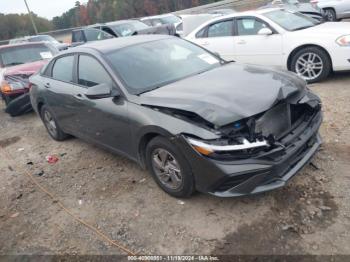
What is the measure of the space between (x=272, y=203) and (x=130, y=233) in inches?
56.7

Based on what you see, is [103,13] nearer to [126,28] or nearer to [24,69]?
[126,28]

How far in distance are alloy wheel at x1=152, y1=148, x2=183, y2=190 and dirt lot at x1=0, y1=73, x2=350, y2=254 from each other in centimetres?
21

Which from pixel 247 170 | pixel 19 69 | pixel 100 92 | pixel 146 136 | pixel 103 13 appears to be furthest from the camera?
pixel 103 13

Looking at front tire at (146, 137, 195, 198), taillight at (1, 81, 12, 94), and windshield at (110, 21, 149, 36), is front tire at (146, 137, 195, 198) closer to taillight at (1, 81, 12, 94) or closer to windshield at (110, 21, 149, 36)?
taillight at (1, 81, 12, 94)

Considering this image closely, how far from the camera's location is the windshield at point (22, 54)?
919 centimetres

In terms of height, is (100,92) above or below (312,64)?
above

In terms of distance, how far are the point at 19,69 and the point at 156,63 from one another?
554 cm

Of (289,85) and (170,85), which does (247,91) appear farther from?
(170,85)

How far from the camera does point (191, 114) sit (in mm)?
3301

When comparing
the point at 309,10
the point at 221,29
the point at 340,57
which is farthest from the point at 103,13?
the point at 340,57

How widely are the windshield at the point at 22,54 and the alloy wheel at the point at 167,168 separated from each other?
693cm

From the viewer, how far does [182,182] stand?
3520 millimetres

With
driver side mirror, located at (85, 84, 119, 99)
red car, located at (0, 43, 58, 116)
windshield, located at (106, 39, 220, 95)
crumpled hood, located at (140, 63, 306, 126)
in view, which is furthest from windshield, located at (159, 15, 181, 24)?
driver side mirror, located at (85, 84, 119, 99)

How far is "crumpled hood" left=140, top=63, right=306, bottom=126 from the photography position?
10.5ft
